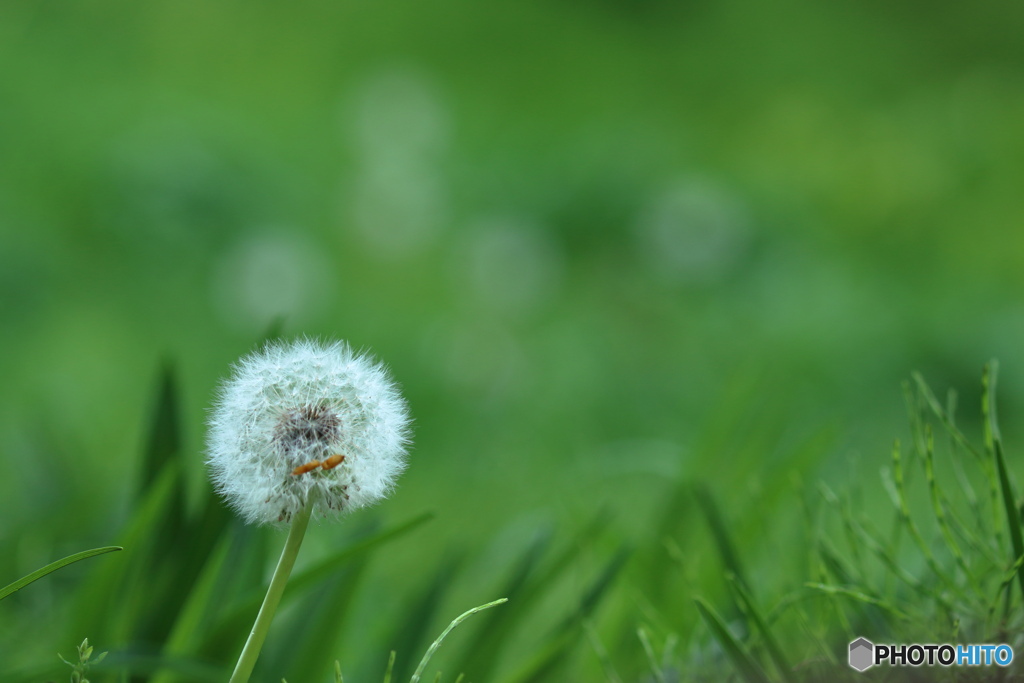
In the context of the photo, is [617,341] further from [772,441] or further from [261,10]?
[261,10]

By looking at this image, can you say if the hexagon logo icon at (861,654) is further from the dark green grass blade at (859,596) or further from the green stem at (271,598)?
the green stem at (271,598)

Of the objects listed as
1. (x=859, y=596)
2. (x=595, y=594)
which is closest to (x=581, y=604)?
(x=595, y=594)

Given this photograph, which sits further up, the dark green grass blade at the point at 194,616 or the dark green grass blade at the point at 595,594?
the dark green grass blade at the point at 194,616

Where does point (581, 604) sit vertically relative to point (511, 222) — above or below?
below

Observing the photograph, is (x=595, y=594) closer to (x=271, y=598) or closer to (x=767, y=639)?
(x=767, y=639)

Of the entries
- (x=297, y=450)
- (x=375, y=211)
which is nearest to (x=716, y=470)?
(x=297, y=450)

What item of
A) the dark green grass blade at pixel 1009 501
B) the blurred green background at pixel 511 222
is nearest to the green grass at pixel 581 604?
the dark green grass blade at pixel 1009 501
